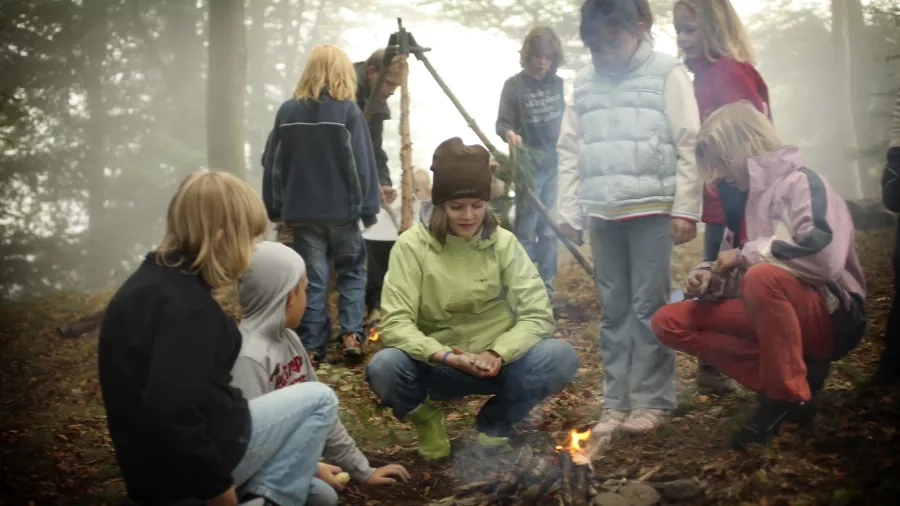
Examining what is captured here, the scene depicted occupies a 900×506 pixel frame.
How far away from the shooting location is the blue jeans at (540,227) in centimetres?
439

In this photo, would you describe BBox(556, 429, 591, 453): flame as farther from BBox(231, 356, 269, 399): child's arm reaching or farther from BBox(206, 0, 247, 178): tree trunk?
BBox(206, 0, 247, 178): tree trunk

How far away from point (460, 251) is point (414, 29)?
1504 millimetres

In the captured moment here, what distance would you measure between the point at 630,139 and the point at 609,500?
1657 millimetres

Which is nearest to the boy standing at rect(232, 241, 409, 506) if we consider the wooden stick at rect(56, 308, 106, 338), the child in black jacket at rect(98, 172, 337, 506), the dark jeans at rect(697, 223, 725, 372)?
the child in black jacket at rect(98, 172, 337, 506)

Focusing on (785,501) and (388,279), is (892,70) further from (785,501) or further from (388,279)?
(388,279)

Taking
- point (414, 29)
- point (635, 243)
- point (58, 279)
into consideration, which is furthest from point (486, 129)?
point (58, 279)

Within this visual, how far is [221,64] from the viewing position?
17.9 feet

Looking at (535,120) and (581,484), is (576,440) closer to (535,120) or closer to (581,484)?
(581,484)

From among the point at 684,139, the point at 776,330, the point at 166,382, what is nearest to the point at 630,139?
the point at 684,139

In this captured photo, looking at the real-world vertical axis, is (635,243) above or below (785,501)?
above

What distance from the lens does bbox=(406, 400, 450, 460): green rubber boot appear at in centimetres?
359

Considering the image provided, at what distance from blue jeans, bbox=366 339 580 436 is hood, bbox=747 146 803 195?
1114mm

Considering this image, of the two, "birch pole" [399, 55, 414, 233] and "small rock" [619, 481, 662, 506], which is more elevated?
"birch pole" [399, 55, 414, 233]

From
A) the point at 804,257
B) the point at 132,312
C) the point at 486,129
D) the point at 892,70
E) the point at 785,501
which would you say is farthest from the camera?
the point at 486,129
